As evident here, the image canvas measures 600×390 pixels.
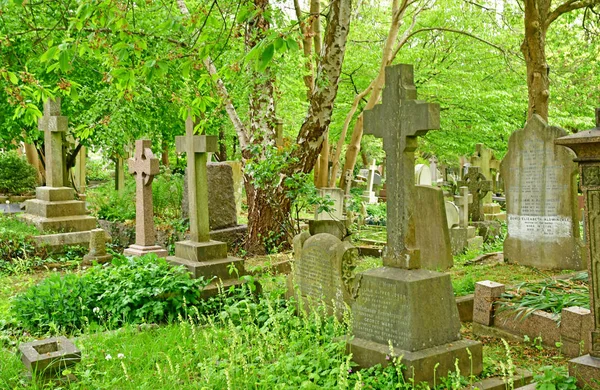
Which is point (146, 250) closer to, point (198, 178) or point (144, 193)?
point (144, 193)

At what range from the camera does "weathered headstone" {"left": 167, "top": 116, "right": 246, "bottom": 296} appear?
24.9 ft

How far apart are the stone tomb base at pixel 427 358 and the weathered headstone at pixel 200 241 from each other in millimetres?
2653

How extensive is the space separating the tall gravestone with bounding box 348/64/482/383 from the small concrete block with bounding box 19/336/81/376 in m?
2.27

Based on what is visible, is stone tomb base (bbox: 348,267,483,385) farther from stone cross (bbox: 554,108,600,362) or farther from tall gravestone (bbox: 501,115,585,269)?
tall gravestone (bbox: 501,115,585,269)

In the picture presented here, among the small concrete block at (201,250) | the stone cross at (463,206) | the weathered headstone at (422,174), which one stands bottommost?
the small concrete block at (201,250)

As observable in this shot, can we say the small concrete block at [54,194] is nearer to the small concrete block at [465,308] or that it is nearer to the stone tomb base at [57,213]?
the stone tomb base at [57,213]

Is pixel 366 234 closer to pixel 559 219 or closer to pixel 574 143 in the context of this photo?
pixel 559 219

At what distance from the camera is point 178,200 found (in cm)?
1391

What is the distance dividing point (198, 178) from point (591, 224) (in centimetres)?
Result: 511

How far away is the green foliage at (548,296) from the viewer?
6414 millimetres

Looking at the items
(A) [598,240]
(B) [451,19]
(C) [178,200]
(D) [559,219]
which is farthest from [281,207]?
(B) [451,19]

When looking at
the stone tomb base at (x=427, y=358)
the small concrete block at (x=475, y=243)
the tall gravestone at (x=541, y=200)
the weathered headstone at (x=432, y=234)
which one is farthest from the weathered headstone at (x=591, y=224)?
the small concrete block at (x=475, y=243)

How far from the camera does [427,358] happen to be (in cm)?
480

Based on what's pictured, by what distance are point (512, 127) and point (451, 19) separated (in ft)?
14.5
